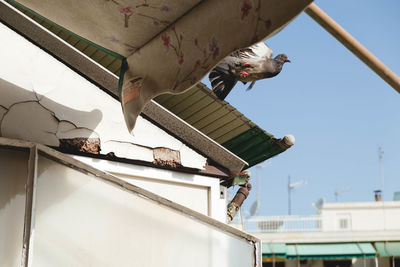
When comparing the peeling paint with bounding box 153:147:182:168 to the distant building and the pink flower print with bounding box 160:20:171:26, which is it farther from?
the distant building

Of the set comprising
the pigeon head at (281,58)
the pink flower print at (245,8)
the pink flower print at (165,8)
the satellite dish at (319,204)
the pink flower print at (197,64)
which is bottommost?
the pink flower print at (197,64)

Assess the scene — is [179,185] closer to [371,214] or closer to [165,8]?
[165,8]

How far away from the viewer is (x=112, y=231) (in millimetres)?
3891

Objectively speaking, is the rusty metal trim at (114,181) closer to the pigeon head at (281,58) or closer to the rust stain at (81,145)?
the rust stain at (81,145)

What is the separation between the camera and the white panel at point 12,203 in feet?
11.4

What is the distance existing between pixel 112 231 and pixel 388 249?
1090 inches

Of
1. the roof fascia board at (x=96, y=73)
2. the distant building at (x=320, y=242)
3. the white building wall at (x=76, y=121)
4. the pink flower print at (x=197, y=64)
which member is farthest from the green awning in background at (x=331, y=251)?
the pink flower print at (x=197, y=64)

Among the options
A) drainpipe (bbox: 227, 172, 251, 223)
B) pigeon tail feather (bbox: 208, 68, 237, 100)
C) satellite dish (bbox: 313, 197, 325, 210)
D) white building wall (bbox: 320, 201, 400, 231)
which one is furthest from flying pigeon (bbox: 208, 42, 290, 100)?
satellite dish (bbox: 313, 197, 325, 210)

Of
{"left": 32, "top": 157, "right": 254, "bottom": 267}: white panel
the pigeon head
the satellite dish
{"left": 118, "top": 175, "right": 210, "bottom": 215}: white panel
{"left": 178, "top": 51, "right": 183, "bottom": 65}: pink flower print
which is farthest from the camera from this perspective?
the satellite dish

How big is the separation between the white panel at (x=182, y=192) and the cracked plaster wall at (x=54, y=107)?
0.20 meters

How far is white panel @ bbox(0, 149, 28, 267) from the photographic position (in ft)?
11.4

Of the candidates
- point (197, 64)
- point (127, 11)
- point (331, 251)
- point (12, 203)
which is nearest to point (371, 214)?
point (331, 251)

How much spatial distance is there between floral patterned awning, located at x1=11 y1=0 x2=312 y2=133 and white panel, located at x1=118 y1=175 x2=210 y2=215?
1.49 meters

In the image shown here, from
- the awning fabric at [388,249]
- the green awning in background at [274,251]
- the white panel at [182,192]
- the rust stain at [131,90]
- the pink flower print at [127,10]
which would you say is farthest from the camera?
the green awning in background at [274,251]
